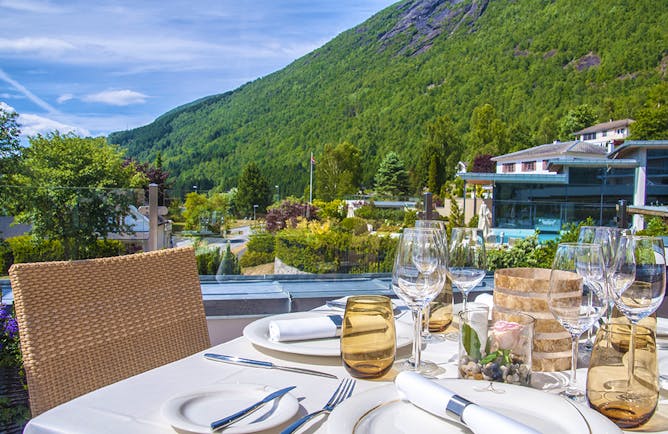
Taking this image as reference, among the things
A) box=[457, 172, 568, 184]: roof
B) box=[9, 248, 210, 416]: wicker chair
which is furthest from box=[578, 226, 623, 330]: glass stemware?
box=[457, 172, 568, 184]: roof

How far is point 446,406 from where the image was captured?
25.8 inches

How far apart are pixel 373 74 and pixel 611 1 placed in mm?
25875

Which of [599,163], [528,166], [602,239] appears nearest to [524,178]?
[599,163]

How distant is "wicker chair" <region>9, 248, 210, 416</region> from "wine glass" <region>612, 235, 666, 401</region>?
0.96 metres

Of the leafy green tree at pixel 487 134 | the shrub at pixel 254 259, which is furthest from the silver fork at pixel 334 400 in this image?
the leafy green tree at pixel 487 134

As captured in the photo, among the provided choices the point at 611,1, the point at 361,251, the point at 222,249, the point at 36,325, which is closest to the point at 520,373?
the point at 36,325

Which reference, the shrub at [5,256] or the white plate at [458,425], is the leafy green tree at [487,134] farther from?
the white plate at [458,425]

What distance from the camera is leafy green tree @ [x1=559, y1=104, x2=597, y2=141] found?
42719 mm

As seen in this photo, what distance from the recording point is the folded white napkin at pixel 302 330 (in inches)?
41.0

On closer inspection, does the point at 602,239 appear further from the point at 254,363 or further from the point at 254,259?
the point at 254,259

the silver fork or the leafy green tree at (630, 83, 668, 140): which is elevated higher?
the leafy green tree at (630, 83, 668, 140)

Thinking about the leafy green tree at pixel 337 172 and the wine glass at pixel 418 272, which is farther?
the leafy green tree at pixel 337 172

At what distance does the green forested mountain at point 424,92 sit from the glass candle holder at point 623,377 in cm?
4155

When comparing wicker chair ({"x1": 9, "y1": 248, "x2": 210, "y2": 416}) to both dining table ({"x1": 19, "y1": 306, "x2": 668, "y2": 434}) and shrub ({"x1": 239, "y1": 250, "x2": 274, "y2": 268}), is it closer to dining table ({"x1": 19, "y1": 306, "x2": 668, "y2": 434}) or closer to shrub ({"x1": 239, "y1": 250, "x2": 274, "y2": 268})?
dining table ({"x1": 19, "y1": 306, "x2": 668, "y2": 434})
